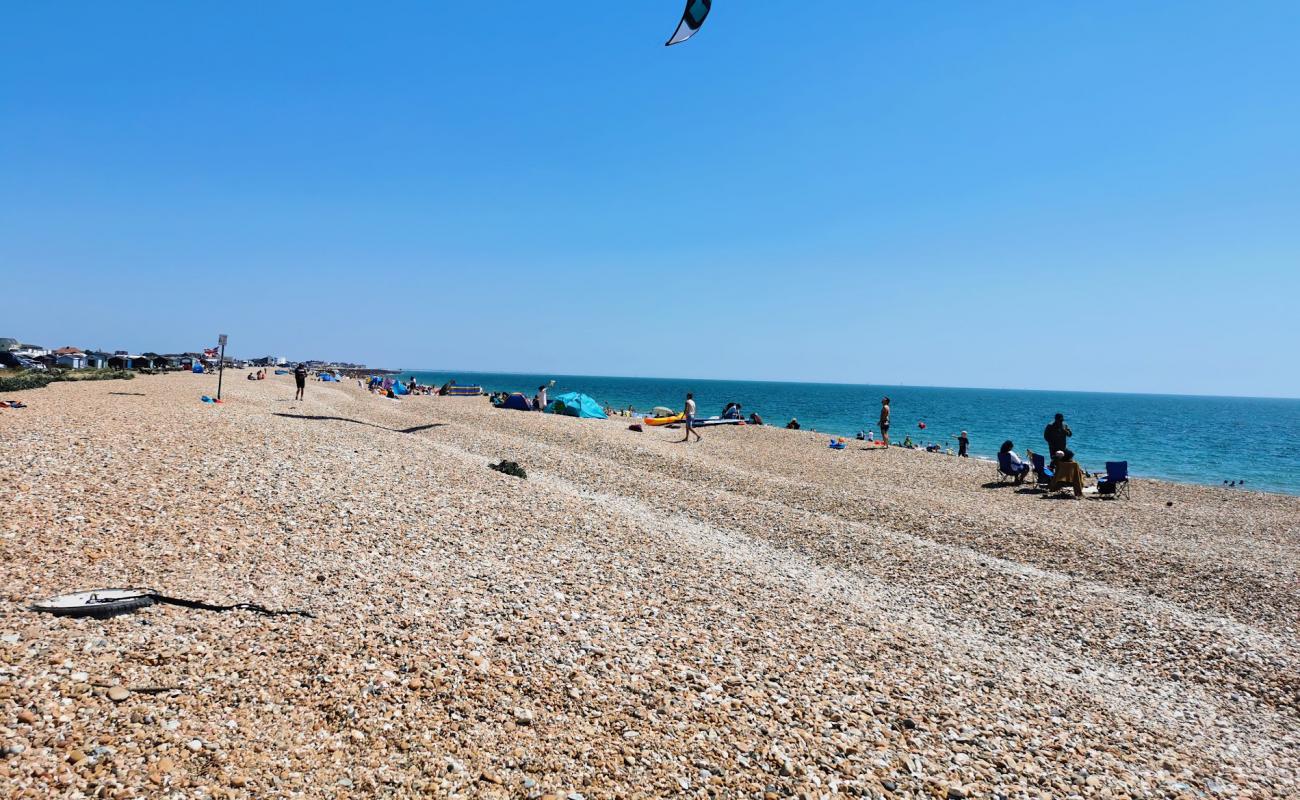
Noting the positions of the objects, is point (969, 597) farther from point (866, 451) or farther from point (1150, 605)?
point (866, 451)

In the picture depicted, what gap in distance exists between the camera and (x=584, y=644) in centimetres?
733

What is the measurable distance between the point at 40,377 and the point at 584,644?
46.6m

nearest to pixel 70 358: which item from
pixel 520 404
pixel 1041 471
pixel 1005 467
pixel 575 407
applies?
pixel 520 404

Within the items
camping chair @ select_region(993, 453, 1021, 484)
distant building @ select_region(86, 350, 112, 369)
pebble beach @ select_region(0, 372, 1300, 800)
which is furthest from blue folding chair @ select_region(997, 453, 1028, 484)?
distant building @ select_region(86, 350, 112, 369)

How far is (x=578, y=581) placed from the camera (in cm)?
957

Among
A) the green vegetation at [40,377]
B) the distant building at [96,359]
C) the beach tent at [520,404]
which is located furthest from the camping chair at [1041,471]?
the distant building at [96,359]

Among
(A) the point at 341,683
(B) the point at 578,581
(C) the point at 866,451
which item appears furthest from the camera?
(C) the point at 866,451

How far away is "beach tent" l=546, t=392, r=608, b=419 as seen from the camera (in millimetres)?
40438

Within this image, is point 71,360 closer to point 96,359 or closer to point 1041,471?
point 96,359

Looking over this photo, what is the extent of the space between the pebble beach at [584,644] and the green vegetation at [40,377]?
22384 millimetres

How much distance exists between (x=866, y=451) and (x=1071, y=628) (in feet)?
73.9

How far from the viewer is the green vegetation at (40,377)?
102 feet

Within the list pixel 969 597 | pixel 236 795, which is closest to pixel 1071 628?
pixel 969 597

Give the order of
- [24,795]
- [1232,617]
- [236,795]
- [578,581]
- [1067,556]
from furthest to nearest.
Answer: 1. [1067,556]
2. [1232,617]
3. [578,581]
4. [236,795]
5. [24,795]
